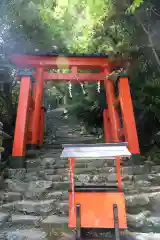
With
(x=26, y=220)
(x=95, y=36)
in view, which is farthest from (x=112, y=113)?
(x=26, y=220)

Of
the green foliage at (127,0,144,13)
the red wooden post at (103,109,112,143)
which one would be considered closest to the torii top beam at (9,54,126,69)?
the red wooden post at (103,109,112,143)

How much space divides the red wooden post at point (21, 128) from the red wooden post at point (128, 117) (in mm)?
3264

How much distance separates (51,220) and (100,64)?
7.06m

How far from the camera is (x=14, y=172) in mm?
7414

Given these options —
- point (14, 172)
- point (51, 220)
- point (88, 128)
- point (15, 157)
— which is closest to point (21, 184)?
point (14, 172)

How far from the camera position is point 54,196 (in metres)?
6.07

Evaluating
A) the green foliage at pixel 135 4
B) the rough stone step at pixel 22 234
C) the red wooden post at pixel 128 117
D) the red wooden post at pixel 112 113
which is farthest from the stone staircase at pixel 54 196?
the green foliage at pixel 135 4

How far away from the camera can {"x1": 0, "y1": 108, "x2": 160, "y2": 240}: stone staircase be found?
4.71 meters

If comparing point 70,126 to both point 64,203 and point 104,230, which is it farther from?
point 104,230

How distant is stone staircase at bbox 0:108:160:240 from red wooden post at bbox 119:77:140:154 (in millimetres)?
866

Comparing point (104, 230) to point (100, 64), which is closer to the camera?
point (104, 230)

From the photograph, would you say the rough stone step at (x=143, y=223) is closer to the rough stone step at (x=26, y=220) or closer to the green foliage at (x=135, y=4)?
the rough stone step at (x=26, y=220)

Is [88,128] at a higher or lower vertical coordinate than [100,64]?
lower

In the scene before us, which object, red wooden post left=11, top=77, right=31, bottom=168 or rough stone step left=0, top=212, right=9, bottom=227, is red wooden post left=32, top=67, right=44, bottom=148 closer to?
red wooden post left=11, top=77, right=31, bottom=168
